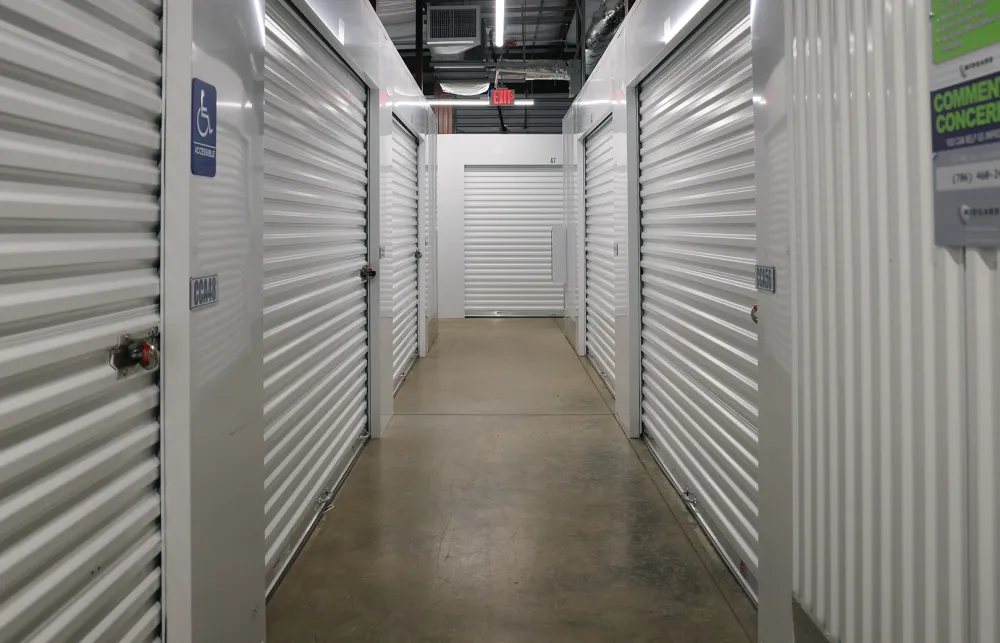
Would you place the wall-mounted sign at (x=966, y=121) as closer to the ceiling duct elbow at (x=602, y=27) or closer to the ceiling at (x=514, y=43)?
the ceiling duct elbow at (x=602, y=27)

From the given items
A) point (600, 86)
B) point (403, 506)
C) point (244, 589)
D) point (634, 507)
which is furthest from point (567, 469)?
point (600, 86)

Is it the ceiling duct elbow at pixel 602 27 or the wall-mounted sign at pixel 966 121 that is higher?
the ceiling duct elbow at pixel 602 27

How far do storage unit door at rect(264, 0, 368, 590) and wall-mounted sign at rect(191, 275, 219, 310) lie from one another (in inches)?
32.6

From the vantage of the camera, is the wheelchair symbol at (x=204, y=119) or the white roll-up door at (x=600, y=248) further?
the white roll-up door at (x=600, y=248)

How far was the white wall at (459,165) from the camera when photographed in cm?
1084

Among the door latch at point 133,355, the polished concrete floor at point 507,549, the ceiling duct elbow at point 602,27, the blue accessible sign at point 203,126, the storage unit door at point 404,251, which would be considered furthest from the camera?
the ceiling duct elbow at point 602,27

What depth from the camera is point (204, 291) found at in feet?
6.21

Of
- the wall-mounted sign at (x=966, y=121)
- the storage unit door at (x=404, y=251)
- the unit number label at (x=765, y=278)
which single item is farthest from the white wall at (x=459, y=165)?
the wall-mounted sign at (x=966, y=121)

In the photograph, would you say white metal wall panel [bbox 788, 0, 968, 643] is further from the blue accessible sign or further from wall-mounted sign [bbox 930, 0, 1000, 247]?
the blue accessible sign

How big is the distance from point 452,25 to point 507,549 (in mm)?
7850

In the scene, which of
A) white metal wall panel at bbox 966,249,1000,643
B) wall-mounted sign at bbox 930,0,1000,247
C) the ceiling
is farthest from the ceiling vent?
white metal wall panel at bbox 966,249,1000,643

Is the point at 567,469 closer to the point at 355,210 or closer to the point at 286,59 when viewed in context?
the point at 355,210

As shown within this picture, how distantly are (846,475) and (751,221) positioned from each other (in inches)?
51.2

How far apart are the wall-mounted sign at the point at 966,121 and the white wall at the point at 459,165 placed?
31.6ft
